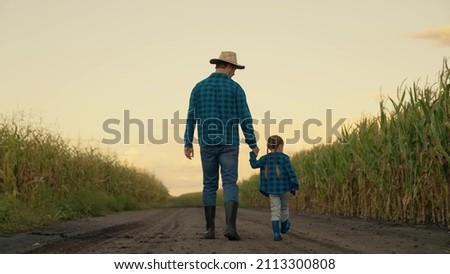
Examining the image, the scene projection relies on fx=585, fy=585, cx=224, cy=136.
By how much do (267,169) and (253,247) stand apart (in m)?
1.40

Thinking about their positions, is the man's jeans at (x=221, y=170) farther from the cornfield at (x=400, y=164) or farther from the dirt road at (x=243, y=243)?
the cornfield at (x=400, y=164)

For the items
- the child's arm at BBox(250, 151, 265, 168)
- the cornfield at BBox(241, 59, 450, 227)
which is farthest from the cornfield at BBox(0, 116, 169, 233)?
the cornfield at BBox(241, 59, 450, 227)

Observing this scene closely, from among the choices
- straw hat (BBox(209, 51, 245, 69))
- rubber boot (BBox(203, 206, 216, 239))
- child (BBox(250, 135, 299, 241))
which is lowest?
rubber boot (BBox(203, 206, 216, 239))

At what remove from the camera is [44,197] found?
14102 mm

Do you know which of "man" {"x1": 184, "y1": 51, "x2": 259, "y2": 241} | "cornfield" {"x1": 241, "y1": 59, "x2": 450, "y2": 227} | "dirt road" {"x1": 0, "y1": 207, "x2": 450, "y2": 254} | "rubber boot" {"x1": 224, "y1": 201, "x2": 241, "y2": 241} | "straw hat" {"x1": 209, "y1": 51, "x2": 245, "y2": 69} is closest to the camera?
"dirt road" {"x1": 0, "y1": 207, "x2": 450, "y2": 254}

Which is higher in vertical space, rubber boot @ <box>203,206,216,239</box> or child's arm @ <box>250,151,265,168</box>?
child's arm @ <box>250,151,265,168</box>

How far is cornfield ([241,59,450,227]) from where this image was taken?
10539mm

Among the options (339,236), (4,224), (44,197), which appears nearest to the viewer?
(339,236)

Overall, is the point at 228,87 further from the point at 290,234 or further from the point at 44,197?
the point at 44,197

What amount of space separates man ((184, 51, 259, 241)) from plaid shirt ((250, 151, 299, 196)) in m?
0.24

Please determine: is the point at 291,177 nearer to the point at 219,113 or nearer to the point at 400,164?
the point at 219,113

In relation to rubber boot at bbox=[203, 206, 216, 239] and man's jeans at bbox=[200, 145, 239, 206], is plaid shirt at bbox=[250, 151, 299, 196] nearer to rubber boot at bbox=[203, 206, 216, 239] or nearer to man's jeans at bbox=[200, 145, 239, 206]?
man's jeans at bbox=[200, 145, 239, 206]

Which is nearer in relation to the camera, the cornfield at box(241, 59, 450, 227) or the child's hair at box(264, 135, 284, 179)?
the child's hair at box(264, 135, 284, 179)
